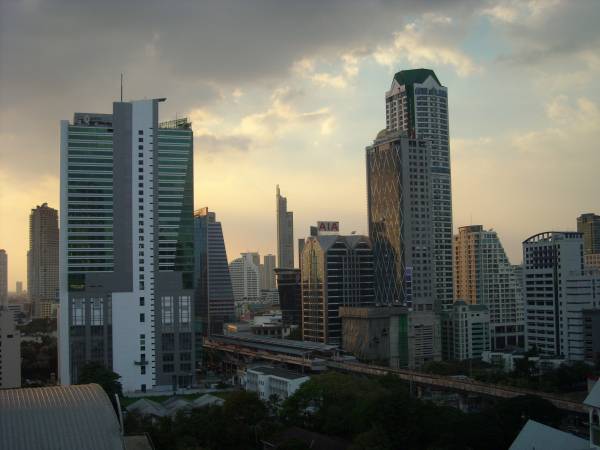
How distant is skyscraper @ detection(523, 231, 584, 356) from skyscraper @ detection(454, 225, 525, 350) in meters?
23.6

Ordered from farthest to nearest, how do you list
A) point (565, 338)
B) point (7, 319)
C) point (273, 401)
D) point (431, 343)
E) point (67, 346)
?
point (431, 343), point (565, 338), point (7, 319), point (67, 346), point (273, 401)

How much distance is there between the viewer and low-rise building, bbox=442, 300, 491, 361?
80.8 m

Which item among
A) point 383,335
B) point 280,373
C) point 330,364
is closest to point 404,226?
point 383,335

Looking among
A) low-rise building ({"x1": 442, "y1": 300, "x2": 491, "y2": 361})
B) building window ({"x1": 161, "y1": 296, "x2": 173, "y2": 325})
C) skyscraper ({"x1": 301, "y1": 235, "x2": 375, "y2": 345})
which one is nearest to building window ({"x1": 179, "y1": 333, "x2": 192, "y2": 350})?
building window ({"x1": 161, "y1": 296, "x2": 173, "y2": 325})

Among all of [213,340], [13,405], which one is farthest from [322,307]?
[13,405]

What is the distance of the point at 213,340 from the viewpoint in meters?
96.3

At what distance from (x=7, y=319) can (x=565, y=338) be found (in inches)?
2062

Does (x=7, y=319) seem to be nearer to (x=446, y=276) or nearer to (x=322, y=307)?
(x=322, y=307)

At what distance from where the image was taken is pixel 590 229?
12444 centimetres

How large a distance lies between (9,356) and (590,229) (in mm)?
97793

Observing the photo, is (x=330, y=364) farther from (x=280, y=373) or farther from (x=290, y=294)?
(x=290, y=294)

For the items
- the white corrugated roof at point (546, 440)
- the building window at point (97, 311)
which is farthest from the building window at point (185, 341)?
the white corrugated roof at point (546, 440)

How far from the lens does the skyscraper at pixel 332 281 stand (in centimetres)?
8112

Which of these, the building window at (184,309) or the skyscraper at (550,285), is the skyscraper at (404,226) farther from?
the building window at (184,309)
